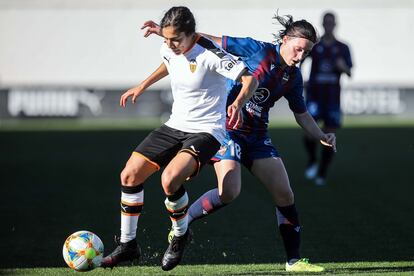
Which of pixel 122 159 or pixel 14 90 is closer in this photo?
pixel 122 159

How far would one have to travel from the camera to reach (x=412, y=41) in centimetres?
3412

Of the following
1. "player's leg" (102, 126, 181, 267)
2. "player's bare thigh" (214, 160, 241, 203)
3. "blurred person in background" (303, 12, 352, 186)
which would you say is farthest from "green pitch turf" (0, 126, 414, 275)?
"blurred person in background" (303, 12, 352, 186)

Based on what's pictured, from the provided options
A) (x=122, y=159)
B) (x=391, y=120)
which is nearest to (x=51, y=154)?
(x=122, y=159)

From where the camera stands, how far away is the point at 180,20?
6.49 meters

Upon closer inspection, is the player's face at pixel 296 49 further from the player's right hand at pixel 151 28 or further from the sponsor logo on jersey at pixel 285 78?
the player's right hand at pixel 151 28

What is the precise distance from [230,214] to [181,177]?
12.4ft

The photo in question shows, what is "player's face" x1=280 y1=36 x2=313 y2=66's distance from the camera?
6859 mm

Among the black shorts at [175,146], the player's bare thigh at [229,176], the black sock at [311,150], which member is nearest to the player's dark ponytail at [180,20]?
the black shorts at [175,146]

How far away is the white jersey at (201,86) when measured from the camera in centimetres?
658

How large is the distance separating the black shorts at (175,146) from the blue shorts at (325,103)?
6979 millimetres

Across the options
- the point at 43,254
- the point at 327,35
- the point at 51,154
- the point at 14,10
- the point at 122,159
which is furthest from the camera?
the point at 14,10

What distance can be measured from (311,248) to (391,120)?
2071 centimetres

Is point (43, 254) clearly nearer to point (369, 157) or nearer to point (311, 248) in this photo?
point (311, 248)

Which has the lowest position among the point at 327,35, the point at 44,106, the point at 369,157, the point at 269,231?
the point at 44,106
